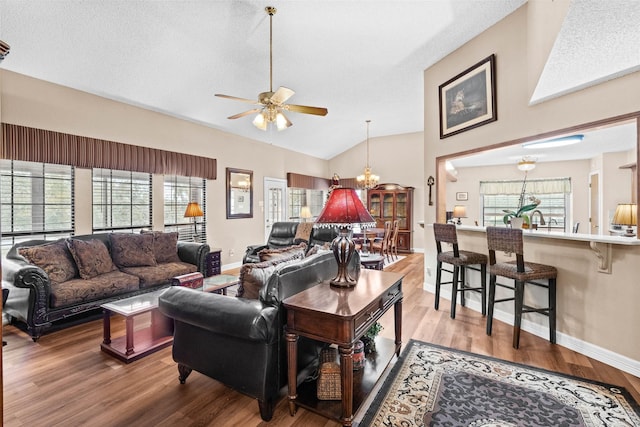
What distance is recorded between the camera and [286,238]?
5.71 m

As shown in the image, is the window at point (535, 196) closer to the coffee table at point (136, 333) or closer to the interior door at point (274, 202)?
the interior door at point (274, 202)

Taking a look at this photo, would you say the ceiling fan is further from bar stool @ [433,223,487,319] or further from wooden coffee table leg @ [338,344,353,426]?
wooden coffee table leg @ [338,344,353,426]

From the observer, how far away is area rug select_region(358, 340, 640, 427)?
1.99 m

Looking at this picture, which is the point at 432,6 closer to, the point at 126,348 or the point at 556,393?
the point at 556,393

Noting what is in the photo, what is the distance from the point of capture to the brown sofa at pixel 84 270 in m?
3.02

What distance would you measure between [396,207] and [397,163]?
1.25 meters

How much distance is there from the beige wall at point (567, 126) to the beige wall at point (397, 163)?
458 centimetres

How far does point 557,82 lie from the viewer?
9.04ft

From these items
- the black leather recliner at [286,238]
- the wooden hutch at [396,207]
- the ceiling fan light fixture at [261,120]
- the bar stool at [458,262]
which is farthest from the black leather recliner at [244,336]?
the wooden hutch at [396,207]

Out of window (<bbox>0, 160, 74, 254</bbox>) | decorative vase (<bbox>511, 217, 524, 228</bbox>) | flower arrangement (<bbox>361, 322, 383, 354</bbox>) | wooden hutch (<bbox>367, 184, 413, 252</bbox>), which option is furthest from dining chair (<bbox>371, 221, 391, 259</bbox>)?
window (<bbox>0, 160, 74, 254</bbox>)

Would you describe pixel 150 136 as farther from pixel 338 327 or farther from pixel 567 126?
pixel 567 126

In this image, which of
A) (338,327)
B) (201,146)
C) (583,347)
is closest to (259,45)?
(201,146)

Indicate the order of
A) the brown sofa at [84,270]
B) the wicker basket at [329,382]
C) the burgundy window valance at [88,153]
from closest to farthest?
the wicker basket at [329,382] → the brown sofa at [84,270] → the burgundy window valance at [88,153]

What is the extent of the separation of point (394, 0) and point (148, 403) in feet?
13.3
